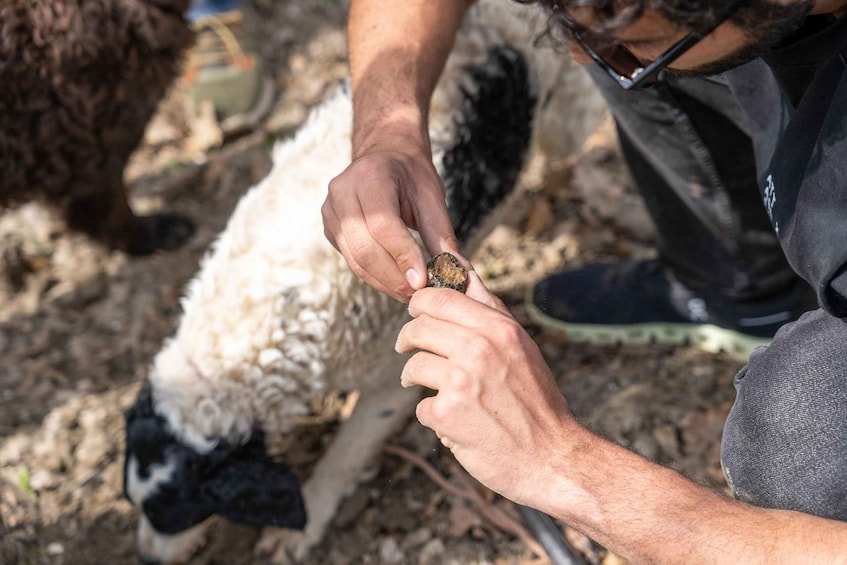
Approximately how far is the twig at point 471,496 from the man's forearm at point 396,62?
3.97 ft

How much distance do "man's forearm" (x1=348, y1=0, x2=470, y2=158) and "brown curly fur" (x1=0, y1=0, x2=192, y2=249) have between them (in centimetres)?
127

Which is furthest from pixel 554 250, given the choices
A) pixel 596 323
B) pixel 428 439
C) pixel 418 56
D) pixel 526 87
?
pixel 418 56

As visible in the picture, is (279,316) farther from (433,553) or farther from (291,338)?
(433,553)

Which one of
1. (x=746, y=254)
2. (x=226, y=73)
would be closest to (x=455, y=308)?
(x=746, y=254)

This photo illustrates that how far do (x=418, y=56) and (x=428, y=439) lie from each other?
1.37 meters

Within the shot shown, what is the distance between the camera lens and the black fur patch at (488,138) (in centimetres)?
251

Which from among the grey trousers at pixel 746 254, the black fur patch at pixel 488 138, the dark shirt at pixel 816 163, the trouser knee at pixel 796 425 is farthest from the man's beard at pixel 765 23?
the black fur patch at pixel 488 138

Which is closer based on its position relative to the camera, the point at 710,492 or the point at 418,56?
the point at 710,492

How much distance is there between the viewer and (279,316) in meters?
2.22

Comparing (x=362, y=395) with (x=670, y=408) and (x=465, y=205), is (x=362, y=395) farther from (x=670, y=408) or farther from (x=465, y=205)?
(x=670, y=408)

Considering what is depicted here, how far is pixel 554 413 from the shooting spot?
4.51ft

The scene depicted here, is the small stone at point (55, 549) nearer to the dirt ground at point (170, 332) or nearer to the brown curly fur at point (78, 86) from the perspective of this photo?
the dirt ground at point (170, 332)

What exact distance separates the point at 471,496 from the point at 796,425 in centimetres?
121

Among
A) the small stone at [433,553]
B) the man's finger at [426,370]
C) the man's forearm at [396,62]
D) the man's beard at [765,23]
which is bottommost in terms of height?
the small stone at [433,553]
